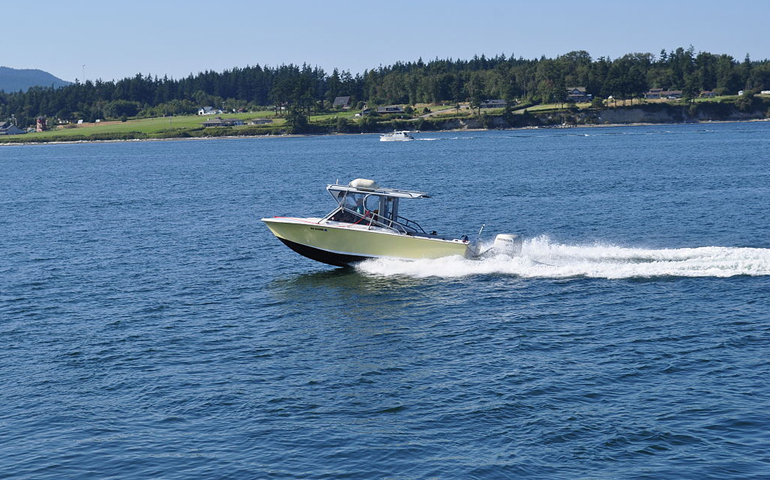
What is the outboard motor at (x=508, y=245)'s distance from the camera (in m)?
37.0

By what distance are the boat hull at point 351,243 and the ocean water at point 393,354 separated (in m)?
0.61

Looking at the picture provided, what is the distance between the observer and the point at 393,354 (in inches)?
1048

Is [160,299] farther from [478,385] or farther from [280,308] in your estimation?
[478,385]

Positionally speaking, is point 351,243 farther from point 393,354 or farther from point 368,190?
point 393,354

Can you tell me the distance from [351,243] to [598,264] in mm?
11167

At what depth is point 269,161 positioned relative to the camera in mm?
136750

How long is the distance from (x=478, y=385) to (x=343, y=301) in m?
11.4

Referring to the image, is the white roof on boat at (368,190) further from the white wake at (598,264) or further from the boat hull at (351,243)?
the white wake at (598,264)

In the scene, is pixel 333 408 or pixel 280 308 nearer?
pixel 333 408

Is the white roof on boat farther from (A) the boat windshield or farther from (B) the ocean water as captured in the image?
(B) the ocean water

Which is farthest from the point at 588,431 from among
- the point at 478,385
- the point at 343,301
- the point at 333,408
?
the point at 343,301

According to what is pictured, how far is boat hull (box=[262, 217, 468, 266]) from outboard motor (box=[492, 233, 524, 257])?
151 cm

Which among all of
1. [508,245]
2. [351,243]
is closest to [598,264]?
[508,245]

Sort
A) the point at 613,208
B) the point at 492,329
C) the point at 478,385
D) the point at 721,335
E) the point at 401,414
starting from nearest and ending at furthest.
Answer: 1. the point at 401,414
2. the point at 478,385
3. the point at 721,335
4. the point at 492,329
5. the point at 613,208
